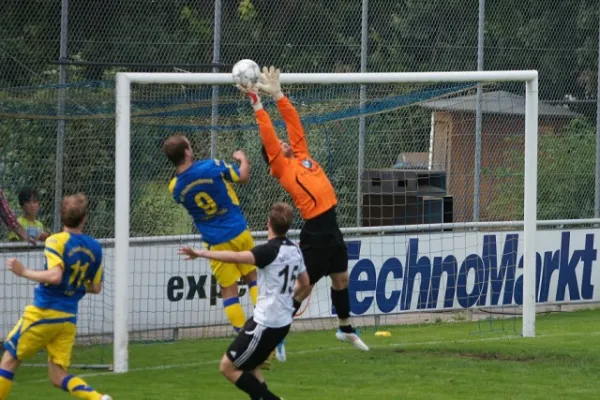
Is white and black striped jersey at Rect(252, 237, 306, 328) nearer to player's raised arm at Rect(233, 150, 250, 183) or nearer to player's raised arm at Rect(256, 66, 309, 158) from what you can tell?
player's raised arm at Rect(233, 150, 250, 183)

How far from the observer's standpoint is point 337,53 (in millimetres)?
16922

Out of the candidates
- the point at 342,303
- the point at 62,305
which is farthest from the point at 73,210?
the point at 342,303

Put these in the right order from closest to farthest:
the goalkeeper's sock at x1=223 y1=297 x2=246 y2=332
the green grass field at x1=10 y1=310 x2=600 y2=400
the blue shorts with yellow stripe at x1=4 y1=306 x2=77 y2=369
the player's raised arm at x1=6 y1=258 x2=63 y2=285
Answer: the player's raised arm at x1=6 y1=258 x2=63 y2=285, the blue shorts with yellow stripe at x1=4 y1=306 x2=77 y2=369, the green grass field at x1=10 y1=310 x2=600 y2=400, the goalkeeper's sock at x1=223 y1=297 x2=246 y2=332

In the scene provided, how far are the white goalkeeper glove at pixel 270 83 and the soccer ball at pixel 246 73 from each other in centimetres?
7

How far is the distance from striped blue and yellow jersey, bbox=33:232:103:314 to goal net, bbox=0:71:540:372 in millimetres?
2985

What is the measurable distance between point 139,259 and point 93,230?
73 cm

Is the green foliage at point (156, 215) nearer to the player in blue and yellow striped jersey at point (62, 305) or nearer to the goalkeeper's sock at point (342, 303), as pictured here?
the goalkeeper's sock at point (342, 303)

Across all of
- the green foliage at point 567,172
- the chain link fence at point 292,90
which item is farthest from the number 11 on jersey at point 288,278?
the green foliage at point 567,172

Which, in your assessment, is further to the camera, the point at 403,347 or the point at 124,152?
the point at 403,347

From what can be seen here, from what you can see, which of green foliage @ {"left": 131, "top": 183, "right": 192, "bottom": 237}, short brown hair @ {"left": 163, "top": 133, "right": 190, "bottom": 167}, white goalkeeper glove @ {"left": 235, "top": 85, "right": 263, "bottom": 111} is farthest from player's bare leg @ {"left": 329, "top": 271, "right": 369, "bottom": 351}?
green foliage @ {"left": 131, "top": 183, "right": 192, "bottom": 237}

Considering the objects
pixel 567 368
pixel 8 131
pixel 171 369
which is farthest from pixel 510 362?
pixel 8 131

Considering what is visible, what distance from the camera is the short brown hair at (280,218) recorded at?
9.16 metres

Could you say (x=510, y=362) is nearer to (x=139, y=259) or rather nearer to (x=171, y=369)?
(x=171, y=369)

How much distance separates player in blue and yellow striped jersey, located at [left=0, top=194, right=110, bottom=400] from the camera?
9.24 m
